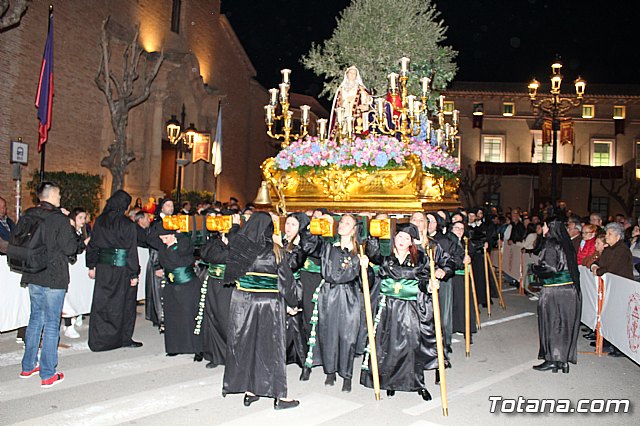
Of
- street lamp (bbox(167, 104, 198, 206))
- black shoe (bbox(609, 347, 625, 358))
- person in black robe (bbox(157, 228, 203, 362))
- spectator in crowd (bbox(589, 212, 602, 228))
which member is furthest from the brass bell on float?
street lamp (bbox(167, 104, 198, 206))

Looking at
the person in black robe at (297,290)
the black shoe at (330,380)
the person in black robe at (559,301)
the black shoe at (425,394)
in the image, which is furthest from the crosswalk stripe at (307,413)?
the person in black robe at (559,301)

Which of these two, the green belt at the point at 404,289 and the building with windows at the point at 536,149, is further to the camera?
the building with windows at the point at 536,149

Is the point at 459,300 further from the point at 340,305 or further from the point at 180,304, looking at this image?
the point at 180,304

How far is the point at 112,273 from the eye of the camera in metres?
7.73

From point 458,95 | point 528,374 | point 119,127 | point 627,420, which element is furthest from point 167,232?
point 458,95

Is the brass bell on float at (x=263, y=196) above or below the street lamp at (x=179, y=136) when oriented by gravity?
below

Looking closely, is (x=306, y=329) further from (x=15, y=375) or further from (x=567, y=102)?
(x=567, y=102)

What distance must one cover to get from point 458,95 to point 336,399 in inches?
1636

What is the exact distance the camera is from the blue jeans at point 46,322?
5957 millimetres

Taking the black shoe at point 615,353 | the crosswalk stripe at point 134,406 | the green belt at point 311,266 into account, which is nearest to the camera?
the crosswalk stripe at point 134,406

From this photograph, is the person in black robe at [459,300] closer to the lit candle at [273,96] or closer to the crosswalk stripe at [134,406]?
the lit candle at [273,96]

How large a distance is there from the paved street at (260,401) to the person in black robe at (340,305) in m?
0.28

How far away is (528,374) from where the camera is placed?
6840 millimetres

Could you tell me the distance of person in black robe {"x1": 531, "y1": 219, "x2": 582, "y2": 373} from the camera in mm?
7016
